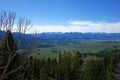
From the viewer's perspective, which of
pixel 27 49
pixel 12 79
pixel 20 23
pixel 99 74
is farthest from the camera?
pixel 99 74

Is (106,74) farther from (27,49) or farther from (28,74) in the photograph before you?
(27,49)

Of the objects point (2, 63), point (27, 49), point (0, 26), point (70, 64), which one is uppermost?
point (0, 26)

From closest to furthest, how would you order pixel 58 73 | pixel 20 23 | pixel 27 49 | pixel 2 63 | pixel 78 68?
pixel 27 49 → pixel 20 23 → pixel 2 63 → pixel 78 68 → pixel 58 73

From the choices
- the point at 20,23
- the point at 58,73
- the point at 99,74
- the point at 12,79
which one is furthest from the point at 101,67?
the point at 20,23

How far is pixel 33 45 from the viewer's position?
490 inches

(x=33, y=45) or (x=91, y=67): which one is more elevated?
(x=33, y=45)

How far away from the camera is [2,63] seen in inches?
1226

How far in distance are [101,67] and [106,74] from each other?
3.39 m

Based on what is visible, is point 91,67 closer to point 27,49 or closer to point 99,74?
point 99,74

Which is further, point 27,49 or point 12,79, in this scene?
point 12,79

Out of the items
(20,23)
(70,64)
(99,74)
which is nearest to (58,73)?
(70,64)

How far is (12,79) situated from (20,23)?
23.1m

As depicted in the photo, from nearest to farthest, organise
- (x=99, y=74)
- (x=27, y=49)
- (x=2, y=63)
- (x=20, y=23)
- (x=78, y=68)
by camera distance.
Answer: (x=27, y=49)
(x=20, y=23)
(x=2, y=63)
(x=78, y=68)
(x=99, y=74)

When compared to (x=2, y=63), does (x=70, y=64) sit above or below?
below
